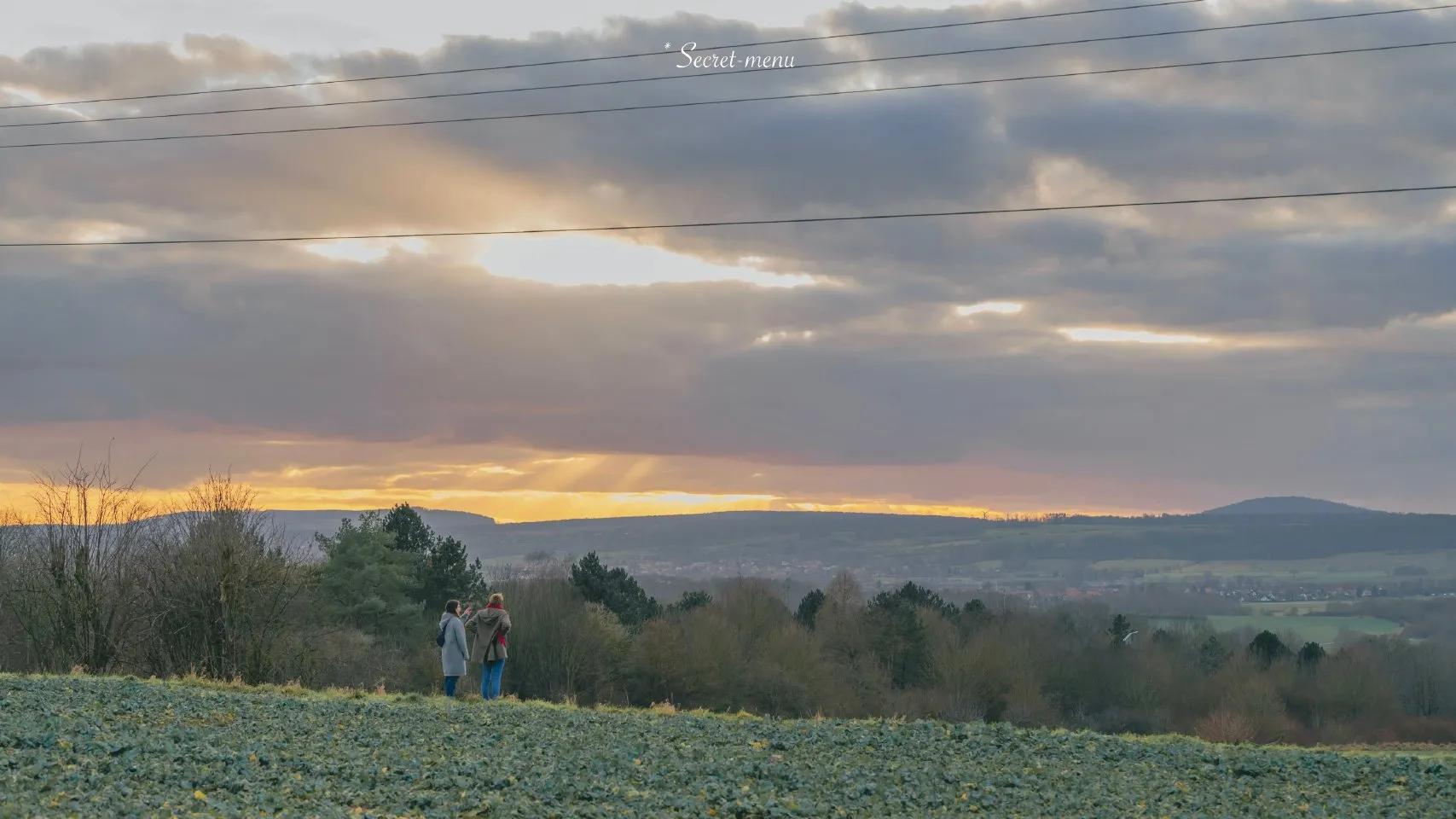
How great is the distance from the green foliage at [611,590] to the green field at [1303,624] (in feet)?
181

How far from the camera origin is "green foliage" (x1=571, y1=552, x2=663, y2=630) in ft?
313

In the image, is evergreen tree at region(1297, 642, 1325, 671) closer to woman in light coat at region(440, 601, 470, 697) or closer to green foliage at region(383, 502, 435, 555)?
green foliage at region(383, 502, 435, 555)

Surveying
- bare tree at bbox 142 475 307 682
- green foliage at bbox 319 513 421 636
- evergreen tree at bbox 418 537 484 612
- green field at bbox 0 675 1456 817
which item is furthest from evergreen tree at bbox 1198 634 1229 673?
green field at bbox 0 675 1456 817

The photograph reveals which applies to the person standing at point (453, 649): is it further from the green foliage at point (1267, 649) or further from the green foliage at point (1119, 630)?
the green foliage at point (1267, 649)

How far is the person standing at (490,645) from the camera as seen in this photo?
26203 mm

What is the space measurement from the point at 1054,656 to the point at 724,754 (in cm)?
8748

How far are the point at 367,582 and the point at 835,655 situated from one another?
118ft

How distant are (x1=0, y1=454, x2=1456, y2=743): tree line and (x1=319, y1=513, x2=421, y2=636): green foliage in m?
0.14

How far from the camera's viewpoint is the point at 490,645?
26.2 metres

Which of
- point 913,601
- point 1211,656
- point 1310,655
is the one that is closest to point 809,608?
point 913,601

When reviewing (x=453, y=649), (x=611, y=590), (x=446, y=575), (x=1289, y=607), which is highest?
(x=446, y=575)

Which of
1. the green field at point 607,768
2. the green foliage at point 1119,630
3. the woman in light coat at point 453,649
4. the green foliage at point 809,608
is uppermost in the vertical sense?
the woman in light coat at point 453,649

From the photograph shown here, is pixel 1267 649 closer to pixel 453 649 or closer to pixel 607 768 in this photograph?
pixel 453 649

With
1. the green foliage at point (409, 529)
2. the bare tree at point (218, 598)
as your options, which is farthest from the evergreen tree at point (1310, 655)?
the bare tree at point (218, 598)
